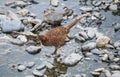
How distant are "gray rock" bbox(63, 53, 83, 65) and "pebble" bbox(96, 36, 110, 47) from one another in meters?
0.58

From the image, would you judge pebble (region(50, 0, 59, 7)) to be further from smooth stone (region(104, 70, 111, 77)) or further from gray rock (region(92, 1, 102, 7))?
smooth stone (region(104, 70, 111, 77))

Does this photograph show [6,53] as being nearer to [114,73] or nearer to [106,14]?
[114,73]

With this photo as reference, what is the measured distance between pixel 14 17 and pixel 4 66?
66.4 inches

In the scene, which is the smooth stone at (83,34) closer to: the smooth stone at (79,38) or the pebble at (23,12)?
the smooth stone at (79,38)

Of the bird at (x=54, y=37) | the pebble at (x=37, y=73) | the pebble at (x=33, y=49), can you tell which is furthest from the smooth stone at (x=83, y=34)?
the pebble at (x=37, y=73)

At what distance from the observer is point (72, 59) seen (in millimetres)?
5949

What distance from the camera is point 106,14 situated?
7.67 metres

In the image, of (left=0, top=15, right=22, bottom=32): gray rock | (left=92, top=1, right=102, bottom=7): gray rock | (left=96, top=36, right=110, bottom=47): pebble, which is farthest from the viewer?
(left=92, top=1, right=102, bottom=7): gray rock

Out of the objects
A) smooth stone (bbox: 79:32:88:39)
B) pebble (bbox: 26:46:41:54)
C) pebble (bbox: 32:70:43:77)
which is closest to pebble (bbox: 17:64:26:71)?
pebble (bbox: 32:70:43:77)

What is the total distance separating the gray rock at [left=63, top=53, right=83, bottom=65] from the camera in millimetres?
5902

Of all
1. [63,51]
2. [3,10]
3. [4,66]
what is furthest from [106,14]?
[4,66]

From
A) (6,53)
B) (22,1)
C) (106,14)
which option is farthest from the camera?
(22,1)

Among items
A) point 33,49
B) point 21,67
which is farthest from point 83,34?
point 21,67

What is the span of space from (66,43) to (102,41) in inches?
27.4
